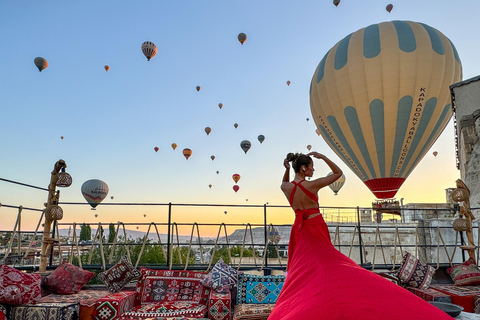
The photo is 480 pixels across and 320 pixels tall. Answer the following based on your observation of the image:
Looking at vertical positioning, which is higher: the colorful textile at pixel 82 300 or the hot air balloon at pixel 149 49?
the hot air balloon at pixel 149 49

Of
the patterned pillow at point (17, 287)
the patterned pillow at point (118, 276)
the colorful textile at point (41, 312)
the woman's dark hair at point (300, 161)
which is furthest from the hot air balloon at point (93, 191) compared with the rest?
the woman's dark hair at point (300, 161)

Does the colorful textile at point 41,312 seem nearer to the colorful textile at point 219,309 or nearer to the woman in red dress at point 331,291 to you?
the colorful textile at point 219,309

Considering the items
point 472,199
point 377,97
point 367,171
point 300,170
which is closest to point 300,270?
point 300,170

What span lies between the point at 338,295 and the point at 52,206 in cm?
450

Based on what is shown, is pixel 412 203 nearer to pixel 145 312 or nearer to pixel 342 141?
pixel 342 141

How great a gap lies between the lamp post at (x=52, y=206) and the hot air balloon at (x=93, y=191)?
16.2m

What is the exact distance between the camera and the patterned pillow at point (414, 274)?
14.3ft

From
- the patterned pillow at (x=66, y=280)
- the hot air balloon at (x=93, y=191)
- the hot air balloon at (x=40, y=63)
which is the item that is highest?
the hot air balloon at (x=40, y=63)

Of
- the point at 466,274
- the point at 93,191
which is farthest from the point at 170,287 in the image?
the point at 93,191

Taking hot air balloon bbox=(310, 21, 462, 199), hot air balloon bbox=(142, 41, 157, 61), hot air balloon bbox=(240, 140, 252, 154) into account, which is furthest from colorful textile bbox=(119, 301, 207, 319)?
hot air balloon bbox=(240, 140, 252, 154)

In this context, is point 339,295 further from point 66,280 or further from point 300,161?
point 66,280

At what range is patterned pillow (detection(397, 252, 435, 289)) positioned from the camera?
436 cm

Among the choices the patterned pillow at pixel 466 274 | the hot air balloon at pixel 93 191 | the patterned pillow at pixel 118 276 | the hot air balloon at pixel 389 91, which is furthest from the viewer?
the hot air balloon at pixel 93 191

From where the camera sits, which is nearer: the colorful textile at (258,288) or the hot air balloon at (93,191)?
the colorful textile at (258,288)
